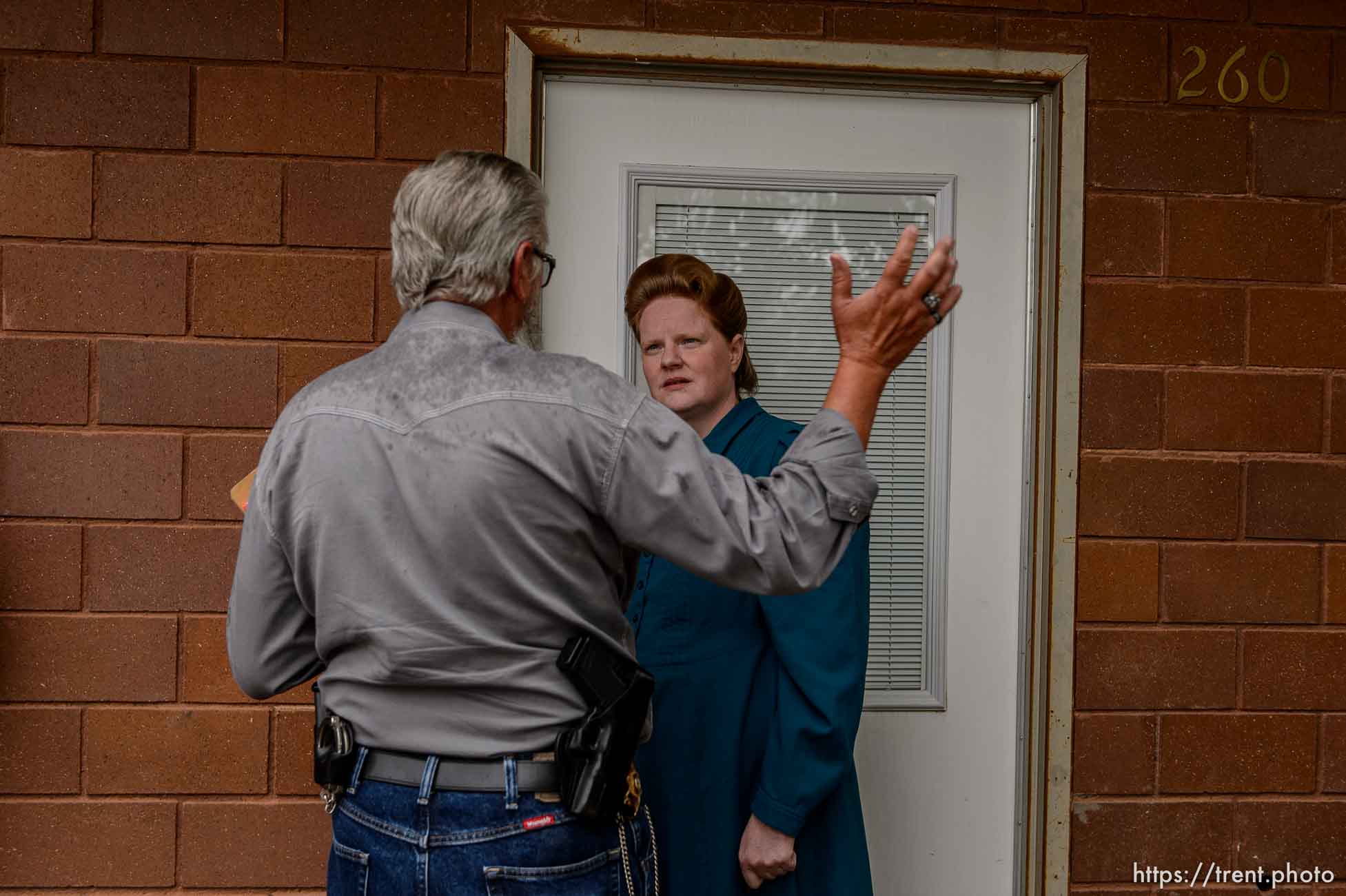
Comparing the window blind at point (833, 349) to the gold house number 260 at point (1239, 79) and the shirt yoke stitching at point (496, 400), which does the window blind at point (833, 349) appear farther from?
the shirt yoke stitching at point (496, 400)

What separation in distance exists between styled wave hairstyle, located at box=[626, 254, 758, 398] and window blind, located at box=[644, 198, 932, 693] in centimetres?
36

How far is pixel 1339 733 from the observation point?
108 inches

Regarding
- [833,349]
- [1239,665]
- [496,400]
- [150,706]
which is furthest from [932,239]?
[150,706]

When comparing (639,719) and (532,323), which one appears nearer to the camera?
(639,719)

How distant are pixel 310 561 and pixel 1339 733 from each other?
2.41m

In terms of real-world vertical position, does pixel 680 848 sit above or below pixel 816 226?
below

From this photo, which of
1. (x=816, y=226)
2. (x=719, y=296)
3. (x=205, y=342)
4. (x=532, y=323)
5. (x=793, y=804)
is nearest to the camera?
(x=532, y=323)

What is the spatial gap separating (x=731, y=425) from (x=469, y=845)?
95cm

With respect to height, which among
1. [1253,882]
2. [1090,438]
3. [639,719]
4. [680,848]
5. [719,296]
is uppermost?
[719,296]

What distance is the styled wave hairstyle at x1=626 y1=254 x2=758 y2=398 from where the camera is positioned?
7.32 feet

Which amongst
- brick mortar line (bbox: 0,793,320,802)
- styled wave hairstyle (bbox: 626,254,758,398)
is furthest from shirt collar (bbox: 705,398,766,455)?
brick mortar line (bbox: 0,793,320,802)

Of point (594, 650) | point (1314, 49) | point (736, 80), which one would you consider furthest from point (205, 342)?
point (1314, 49)

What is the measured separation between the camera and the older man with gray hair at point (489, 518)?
139 centimetres

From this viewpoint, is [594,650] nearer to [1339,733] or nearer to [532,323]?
[532,323]
